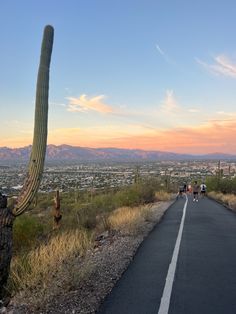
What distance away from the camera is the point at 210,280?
9.24 meters

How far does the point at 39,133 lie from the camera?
10344mm

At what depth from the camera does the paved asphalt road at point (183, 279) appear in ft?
24.1

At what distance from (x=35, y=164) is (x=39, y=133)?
71cm

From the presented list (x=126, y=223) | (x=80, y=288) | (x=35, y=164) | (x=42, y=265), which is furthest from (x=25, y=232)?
(x=80, y=288)

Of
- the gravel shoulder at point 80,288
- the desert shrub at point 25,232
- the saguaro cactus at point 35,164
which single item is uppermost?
the saguaro cactus at point 35,164

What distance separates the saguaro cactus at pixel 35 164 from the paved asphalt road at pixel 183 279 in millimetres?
2149

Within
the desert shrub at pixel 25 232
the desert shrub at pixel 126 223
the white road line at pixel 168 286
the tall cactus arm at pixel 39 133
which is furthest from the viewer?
the desert shrub at pixel 25 232

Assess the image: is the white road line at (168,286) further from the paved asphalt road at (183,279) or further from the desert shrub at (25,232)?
the desert shrub at (25,232)

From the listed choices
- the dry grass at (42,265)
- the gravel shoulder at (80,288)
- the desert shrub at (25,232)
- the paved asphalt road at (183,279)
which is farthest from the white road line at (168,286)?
the desert shrub at (25,232)

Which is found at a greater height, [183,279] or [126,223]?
[183,279]

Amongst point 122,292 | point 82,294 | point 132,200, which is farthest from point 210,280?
point 132,200

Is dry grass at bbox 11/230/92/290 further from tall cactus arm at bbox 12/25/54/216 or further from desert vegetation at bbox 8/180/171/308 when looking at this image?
tall cactus arm at bbox 12/25/54/216

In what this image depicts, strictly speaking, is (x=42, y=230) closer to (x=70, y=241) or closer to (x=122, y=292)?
(x=70, y=241)

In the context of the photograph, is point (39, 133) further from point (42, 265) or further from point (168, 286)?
point (168, 286)
